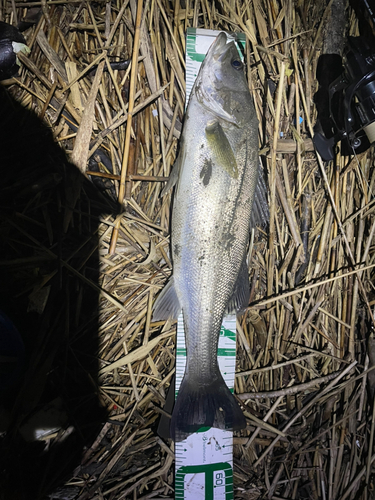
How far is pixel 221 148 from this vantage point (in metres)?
2.10

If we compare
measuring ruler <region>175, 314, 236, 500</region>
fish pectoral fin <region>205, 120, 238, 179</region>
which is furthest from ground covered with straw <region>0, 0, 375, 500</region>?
fish pectoral fin <region>205, 120, 238, 179</region>

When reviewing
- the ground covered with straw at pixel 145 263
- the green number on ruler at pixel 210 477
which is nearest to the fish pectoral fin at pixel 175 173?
the ground covered with straw at pixel 145 263

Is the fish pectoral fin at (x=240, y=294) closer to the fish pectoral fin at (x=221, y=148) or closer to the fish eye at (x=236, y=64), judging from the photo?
the fish pectoral fin at (x=221, y=148)

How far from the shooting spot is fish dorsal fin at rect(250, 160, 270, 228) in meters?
2.37

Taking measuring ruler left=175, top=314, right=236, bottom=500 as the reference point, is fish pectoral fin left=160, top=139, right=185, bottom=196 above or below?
above

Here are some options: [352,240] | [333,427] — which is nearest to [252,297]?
[352,240]

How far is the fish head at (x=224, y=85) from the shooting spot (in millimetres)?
2182

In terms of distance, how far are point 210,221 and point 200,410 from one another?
142 cm

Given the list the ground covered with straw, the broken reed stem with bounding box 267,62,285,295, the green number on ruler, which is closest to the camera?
the ground covered with straw

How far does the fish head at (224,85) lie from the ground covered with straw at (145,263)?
27 cm

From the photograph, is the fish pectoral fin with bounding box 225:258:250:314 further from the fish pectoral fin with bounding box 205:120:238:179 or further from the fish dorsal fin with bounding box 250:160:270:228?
the fish pectoral fin with bounding box 205:120:238:179

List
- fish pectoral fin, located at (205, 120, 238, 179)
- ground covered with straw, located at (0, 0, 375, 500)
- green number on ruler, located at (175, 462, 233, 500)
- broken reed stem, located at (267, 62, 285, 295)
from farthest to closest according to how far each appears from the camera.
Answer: broken reed stem, located at (267, 62, 285, 295)
green number on ruler, located at (175, 462, 233, 500)
ground covered with straw, located at (0, 0, 375, 500)
fish pectoral fin, located at (205, 120, 238, 179)

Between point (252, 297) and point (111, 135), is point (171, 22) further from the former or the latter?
point (252, 297)

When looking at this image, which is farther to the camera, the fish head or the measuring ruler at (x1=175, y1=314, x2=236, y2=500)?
the measuring ruler at (x1=175, y1=314, x2=236, y2=500)
